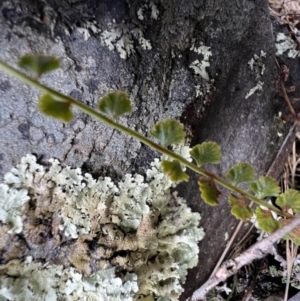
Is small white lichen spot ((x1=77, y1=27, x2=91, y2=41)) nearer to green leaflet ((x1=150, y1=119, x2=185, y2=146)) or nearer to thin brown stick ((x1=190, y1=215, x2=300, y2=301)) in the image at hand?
green leaflet ((x1=150, y1=119, x2=185, y2=146))

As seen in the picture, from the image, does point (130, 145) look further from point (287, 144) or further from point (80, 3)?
point (287, 144)

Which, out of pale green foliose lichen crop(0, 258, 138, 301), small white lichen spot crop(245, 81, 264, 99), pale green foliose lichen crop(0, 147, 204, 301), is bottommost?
pale green foliose lichen crop(0, 258, 138, 301)

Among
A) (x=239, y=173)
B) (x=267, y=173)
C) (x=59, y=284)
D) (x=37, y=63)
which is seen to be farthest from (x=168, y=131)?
(x=267, y=173)

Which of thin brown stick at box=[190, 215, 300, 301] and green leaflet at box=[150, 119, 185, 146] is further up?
green leaflet at box=[150, 119, 185, 146]

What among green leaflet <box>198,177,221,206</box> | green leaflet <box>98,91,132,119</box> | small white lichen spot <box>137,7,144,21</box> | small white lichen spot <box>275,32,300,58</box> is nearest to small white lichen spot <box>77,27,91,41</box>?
small white lichen spot <box>137,7,144,21</box>

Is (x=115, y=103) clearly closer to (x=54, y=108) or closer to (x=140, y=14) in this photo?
(x=54, y=108)

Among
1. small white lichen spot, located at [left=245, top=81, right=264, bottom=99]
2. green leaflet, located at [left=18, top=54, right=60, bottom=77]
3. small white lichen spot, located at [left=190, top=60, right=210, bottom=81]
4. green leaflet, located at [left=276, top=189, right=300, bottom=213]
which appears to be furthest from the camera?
small white lichen spot, located at [left=245, top=81, right=264, bottom=99]
